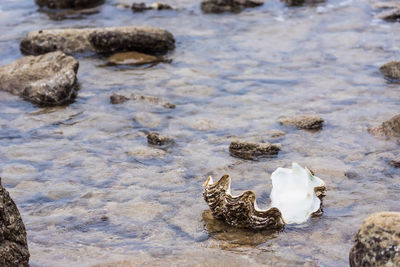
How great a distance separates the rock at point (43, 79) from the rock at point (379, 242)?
5.28 meters

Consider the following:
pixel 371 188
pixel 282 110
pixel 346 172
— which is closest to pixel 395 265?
pixel 371 188

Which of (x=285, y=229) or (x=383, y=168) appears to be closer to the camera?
(x=285, y=229)

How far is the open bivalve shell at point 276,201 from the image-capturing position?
13.9 feet

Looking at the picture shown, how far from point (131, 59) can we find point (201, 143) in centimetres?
338

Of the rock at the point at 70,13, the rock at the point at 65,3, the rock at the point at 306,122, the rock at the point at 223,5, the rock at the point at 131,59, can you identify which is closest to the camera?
the rock at the point at 306,122

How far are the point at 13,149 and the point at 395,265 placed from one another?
4444 mm

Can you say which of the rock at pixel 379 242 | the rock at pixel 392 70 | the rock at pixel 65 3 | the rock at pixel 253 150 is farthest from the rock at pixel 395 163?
the rock at pixel 65 3

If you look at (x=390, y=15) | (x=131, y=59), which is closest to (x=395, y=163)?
(x=131, y=59)

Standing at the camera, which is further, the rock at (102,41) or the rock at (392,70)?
the rock at (102,41)

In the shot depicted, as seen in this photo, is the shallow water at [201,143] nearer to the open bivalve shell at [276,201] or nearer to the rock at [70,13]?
the open bivalve shell at [276,201]

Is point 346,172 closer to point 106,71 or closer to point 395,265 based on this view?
point 395,265

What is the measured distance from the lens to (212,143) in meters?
6.41

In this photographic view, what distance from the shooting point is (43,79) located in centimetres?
784

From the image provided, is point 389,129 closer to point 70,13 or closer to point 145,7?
point 145,7
